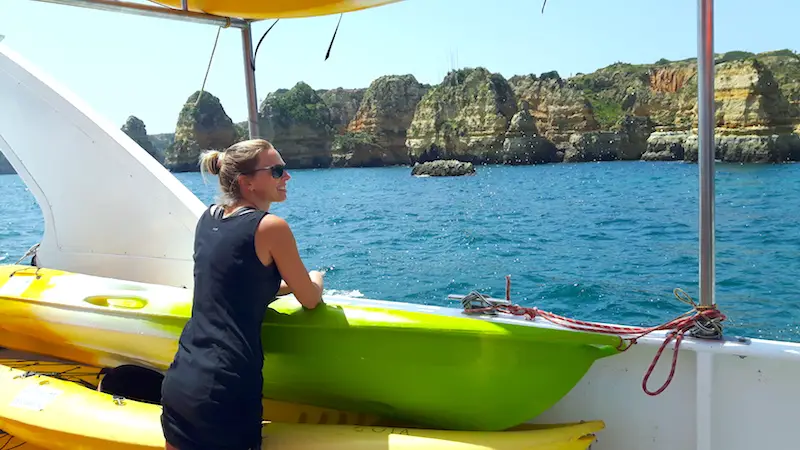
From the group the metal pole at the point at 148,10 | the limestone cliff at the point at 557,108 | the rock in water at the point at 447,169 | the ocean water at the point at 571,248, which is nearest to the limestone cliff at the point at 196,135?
the rock in water at the point at 447,169

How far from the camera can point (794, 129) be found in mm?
56188

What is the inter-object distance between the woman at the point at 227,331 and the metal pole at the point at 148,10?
3.93 feet

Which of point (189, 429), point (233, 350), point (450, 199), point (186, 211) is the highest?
point (186, 211)

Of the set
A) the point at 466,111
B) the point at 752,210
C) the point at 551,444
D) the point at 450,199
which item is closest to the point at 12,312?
the point at 551,444

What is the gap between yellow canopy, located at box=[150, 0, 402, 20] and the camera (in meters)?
2.61

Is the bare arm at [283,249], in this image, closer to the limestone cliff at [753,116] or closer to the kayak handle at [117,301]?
the kayak handle at [117,301]

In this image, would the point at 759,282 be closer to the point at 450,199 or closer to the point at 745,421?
the point at 745,421

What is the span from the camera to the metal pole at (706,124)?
180 centimetres

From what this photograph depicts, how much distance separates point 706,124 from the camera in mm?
1830

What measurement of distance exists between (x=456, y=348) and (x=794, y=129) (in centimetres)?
6552

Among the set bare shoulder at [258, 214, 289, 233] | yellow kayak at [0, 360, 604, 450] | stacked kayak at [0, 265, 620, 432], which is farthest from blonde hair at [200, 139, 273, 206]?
yellow kayak at [0, 360, 604, 450]

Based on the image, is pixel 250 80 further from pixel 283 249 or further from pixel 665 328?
pixel 665 328

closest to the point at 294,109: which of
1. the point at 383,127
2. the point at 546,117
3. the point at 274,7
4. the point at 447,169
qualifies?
the point at 383,127

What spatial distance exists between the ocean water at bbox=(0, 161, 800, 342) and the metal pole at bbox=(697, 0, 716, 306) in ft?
5.34
